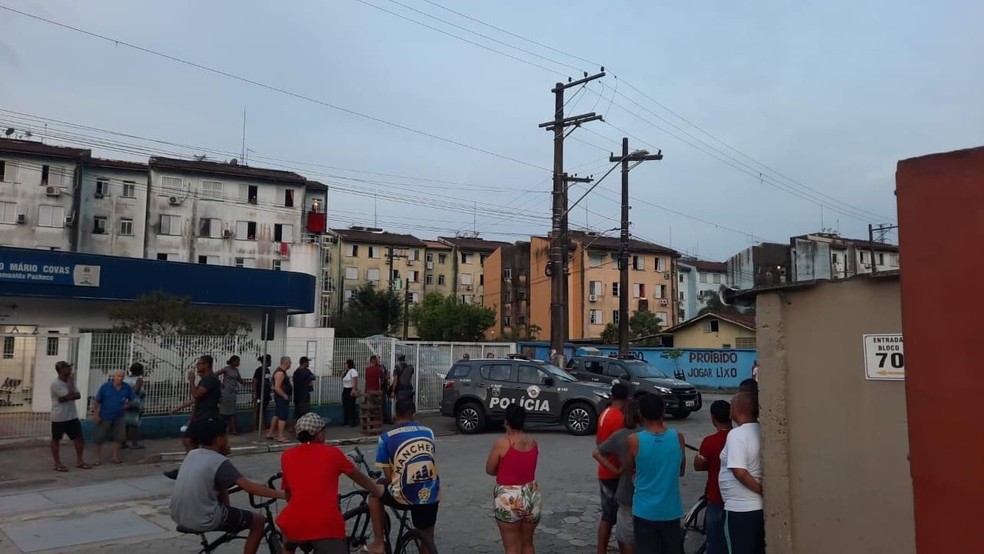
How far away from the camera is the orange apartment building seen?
65.8 m

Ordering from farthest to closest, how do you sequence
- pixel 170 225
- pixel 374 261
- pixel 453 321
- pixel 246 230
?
1. pixel 374 261
2. pixel 453 321
3. pixel 246 230
4. pixel 170 225

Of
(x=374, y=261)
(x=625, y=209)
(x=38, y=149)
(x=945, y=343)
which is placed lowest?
(x=945, y=343)

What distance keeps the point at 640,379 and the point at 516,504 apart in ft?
51.9

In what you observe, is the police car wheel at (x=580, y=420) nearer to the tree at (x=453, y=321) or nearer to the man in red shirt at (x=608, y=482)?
the man in red shirt at (x=608, y=482)

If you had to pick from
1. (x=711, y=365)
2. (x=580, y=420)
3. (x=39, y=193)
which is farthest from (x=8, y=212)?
(x=580, y=420)

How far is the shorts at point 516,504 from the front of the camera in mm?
5660

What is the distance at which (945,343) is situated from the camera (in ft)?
12.8

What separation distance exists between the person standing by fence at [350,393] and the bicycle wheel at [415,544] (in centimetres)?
1348

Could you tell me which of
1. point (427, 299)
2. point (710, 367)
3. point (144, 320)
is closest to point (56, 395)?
point (144, 320)

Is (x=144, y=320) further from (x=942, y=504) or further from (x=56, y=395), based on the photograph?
(x=942, y=504)

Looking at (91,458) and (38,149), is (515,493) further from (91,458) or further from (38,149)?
(38,149)

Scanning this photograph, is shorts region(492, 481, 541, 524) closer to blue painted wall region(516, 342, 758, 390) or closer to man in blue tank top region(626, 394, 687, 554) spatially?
man in blue tank top region(626, 394, 687, 554)

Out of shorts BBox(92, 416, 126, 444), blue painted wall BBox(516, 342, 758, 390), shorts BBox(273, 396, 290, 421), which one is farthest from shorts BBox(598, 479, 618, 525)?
blue painted wall BBox(516, 342, 758, 390)

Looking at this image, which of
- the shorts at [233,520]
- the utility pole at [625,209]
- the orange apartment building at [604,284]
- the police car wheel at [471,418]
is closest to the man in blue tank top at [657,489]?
the shorts at [233,520]
